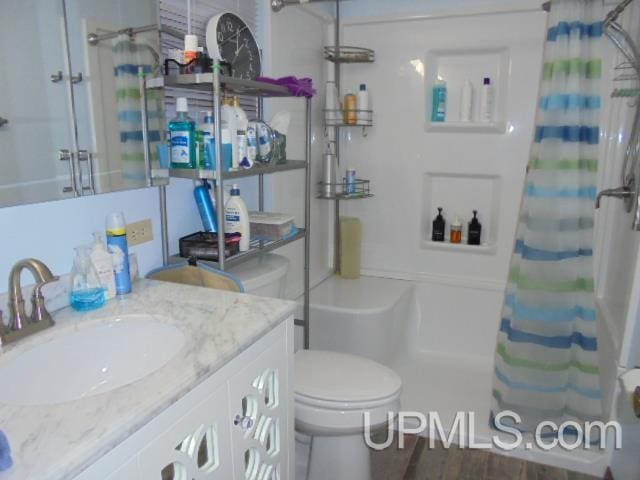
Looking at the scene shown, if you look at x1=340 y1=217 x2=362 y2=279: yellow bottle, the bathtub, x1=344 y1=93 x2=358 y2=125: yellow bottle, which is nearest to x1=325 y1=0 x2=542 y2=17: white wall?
x1=344 y1=93 x2=358 y2=125: yellow bottle

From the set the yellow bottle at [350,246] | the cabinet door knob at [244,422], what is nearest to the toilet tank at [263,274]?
the cabinet door knob at [244,422]

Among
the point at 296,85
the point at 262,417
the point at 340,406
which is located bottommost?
the point at 340,406

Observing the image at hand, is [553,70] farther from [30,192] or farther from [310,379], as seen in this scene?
[30,192]

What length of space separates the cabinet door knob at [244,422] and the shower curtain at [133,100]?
0.81 metres

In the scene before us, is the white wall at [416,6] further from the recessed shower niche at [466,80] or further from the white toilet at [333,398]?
the white toilet at [333,398]

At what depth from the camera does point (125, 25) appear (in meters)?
1.41

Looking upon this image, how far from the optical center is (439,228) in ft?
9.09

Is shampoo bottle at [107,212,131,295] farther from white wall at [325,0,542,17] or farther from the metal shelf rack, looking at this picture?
white wall at [325,0,542,17]

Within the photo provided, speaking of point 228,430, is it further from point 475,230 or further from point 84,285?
point 475,230

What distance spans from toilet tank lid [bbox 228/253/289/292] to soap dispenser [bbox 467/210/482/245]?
1.34m

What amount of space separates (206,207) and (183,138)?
0.91 feet

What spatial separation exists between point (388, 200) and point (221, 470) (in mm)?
2070

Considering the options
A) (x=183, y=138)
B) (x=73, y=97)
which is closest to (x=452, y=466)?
(x=183, y=138)

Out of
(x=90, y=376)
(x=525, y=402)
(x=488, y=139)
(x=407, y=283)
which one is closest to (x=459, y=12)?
(x=488, y=139)
